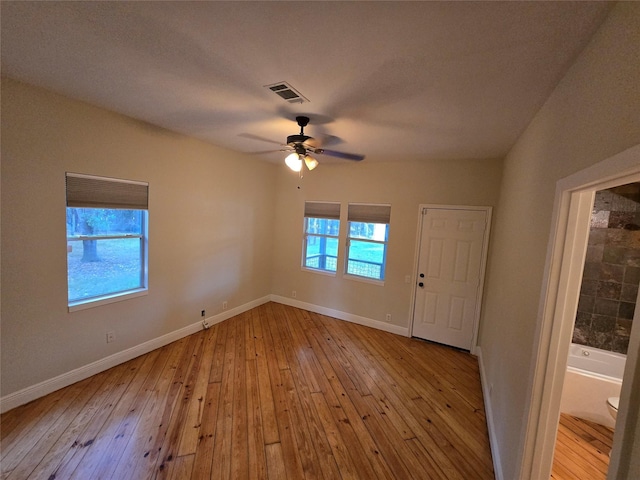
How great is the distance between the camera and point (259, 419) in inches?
94.1

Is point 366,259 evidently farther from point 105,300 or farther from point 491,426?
point 105,300

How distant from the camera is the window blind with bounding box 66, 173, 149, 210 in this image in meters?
2.57

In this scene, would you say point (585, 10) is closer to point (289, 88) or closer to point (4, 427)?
point (289, 88)

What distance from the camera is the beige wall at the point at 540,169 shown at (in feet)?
3.10

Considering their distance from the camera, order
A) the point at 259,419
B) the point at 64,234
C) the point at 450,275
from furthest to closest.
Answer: the point at 450,275 < the point at 64,234 < the point at 259,419

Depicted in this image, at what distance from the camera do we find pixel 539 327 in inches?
58.5

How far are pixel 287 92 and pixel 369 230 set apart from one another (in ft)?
9.67

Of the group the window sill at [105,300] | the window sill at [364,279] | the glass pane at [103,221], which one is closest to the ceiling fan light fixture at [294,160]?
the glass pane at [103,221]

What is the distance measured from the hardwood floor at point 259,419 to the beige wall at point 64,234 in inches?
16.4

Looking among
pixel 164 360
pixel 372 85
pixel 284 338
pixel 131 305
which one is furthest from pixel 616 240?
pixel 131 305

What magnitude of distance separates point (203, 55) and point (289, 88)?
581 mm

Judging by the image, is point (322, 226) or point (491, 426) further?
point (322, 226)

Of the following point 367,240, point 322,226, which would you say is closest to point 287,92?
point 367,240

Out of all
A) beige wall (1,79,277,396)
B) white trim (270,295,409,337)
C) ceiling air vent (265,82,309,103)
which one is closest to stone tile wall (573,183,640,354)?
white trim (270,295,409,337)
